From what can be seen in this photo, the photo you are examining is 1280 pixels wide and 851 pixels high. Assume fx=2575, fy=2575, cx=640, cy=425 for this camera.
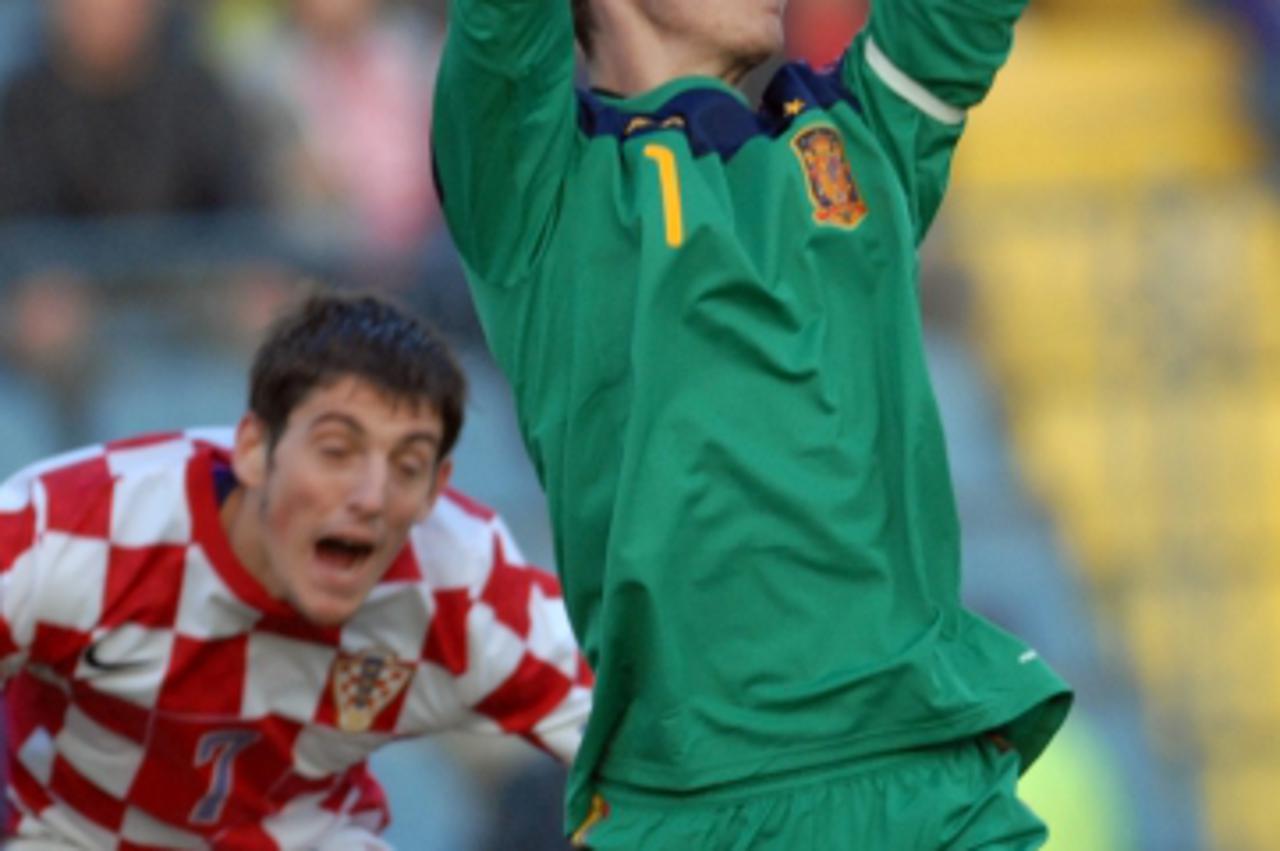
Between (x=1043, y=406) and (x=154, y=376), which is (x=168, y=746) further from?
(x=1043, y=406)

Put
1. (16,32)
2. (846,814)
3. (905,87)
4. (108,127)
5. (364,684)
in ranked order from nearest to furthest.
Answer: (846,814) → (905,87) → (364,684) → (108,127) → (16,32)

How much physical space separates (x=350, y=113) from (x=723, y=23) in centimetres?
435

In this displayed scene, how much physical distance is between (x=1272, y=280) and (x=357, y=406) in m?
5.02

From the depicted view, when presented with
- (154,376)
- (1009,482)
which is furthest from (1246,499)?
(154,376)

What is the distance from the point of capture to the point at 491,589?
4.50 metres

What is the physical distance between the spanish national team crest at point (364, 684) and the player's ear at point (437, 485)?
28 cm

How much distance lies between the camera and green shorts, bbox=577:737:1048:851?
3021 millimetres

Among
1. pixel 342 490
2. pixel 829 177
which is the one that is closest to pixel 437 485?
pixel 342 490

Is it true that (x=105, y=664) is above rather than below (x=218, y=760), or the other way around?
above

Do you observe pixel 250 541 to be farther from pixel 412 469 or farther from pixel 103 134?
pixel 103 134

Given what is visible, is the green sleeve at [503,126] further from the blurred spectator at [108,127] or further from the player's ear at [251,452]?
the blurred spectator at [108,127]

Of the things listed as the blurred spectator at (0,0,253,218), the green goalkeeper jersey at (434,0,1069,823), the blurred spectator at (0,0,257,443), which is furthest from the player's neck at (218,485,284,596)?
the blurred spectator at (0,0,253,218)

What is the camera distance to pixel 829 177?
126 inches

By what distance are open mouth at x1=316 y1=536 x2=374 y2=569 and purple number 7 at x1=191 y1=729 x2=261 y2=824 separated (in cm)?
38
